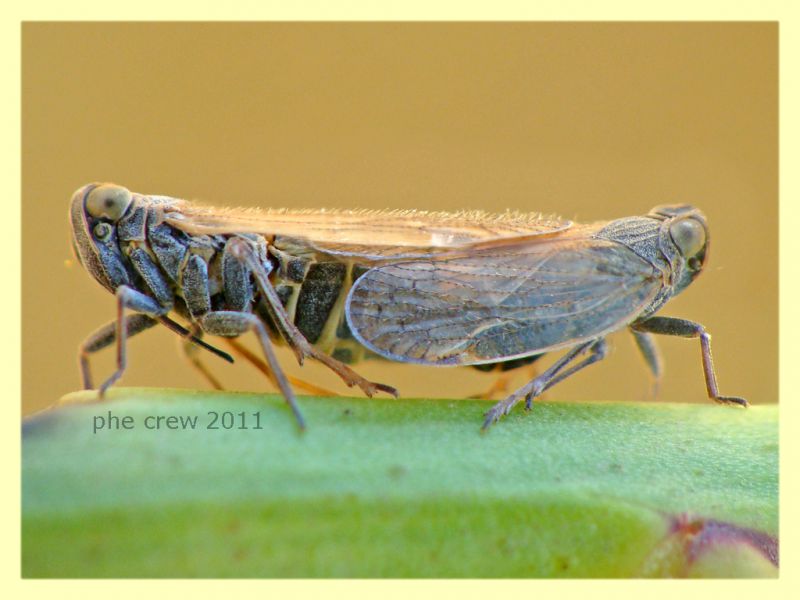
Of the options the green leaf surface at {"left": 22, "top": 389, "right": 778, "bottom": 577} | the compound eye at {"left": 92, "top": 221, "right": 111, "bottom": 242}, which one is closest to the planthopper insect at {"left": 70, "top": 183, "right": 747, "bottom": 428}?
the compound eye at {"left": 92, "top": 221, "right": 111, "bottom": 242}

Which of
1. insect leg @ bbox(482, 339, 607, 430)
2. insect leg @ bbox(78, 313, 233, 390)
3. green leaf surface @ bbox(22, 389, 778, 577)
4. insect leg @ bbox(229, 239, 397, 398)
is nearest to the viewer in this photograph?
green leaf surface @ bbox(22, 389, 778, 577)

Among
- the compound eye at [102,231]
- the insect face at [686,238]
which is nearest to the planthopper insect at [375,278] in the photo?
the compound eye at [102,231]

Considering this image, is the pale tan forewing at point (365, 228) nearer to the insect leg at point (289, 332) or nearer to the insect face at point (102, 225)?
the insect leg at point (289, 332)

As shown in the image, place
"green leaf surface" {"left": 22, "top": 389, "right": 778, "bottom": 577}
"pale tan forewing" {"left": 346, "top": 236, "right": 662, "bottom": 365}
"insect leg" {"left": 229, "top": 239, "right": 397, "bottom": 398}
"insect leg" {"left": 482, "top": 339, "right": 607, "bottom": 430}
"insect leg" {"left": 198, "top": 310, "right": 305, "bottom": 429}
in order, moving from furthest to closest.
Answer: "pale tan forewing" {"left": 346, "top": 236, "right": 662, "bottom": 365} < "insect leg" {"left": 229, "top": 239, "right": 397, "bottom": 398} < "insect leg" {"left": 198, "top": 310, "right": 305, "bottom": 429} < "insect leg" {"left": 482, "top": 339, "right": 607, "bottom": 430} < "green leaf surface" {"left": 22, "top": 389, "right": 778, "bottom": 577}

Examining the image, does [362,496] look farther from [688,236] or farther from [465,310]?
[688,236]

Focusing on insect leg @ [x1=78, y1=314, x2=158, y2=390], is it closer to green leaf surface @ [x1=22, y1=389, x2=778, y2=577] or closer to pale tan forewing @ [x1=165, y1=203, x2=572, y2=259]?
pale tan forewing @ [x1=165, y1=203, x2=572, y2=259]

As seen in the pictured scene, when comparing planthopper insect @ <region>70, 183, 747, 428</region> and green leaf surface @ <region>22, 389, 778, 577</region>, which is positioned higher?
planthopper insect @ <region>70, 183, 747, 428</region>
